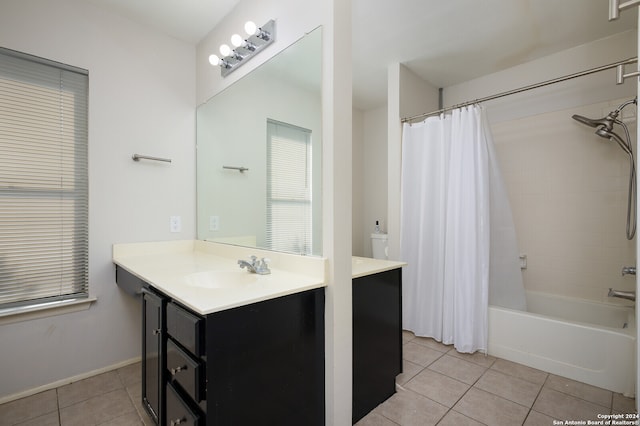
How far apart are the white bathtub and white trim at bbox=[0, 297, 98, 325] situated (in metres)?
2.86

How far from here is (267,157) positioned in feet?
6.07

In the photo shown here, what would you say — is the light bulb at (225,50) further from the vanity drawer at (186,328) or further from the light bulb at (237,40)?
the vanity drawer at (186,328)

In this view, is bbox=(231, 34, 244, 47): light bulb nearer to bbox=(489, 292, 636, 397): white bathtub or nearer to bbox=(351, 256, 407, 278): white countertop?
bbox=(351, 256, 407, 278): white countertop

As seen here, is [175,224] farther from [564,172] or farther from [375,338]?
[564,172]

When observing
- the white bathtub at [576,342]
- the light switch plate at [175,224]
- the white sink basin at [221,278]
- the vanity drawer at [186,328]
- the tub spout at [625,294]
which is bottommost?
the white bathtub at [576,342]

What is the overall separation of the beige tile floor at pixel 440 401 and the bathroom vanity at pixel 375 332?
86 millimetres

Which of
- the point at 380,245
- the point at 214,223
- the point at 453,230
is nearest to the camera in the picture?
the point at 214,223

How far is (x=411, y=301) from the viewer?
2.66 m

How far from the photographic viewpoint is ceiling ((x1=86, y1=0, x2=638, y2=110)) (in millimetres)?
1947

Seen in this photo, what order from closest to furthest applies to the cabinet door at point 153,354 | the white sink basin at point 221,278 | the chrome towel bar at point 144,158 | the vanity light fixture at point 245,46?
1. the cabinet door at point 153,354
2. the white sink basin at point 221,278
3. the vanity light fixture at point 245,46
4. the chrome towel bar at point 144,158

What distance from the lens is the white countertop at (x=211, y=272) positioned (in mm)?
1104

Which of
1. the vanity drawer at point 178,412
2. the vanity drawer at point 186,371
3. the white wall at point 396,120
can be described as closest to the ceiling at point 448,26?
the white wall at point 396,120

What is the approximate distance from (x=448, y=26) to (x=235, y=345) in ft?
8.16

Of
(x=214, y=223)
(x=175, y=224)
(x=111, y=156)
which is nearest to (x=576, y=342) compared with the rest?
(x=214, y=223)
